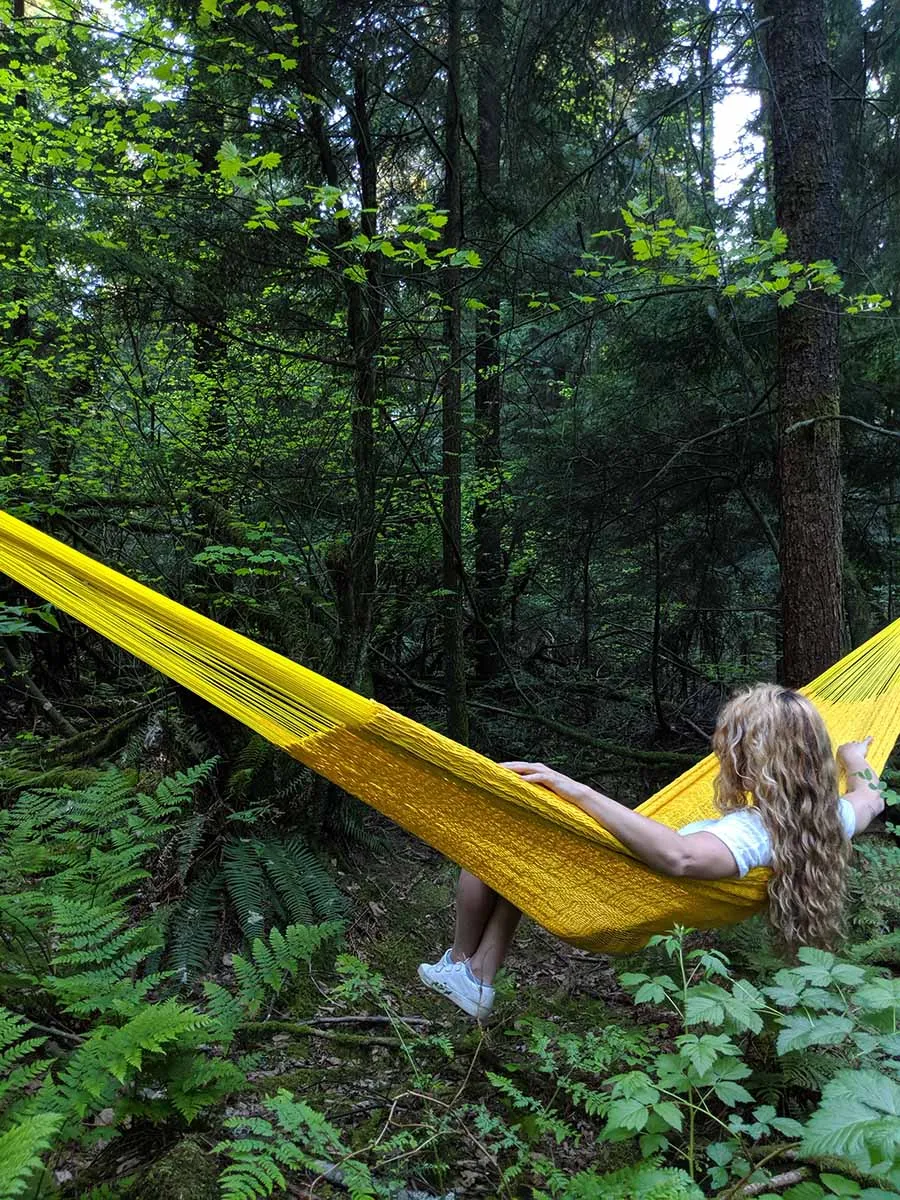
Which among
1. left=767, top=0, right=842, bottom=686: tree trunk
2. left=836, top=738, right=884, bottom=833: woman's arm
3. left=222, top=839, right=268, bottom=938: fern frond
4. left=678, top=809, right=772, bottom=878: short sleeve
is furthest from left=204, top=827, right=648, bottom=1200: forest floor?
left=767, top=0, right=842, bottom=686: tree trunk

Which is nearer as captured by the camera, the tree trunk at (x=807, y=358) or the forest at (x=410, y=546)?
the forest at (x=410, y=546)

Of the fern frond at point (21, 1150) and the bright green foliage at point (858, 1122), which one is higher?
the bright green foliage at point (858, 1122)

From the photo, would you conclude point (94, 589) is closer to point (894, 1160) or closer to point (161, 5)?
point (894, 1160)

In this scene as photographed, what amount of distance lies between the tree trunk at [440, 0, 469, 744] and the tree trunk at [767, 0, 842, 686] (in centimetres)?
121

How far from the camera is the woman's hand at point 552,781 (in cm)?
Result: 130

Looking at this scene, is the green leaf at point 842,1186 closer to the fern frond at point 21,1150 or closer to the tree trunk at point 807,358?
the fern frond at point 21,1150

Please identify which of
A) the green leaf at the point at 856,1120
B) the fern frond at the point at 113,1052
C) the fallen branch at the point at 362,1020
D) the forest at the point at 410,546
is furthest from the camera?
the fallen branch at the point at 362,1020

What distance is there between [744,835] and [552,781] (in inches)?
15.3

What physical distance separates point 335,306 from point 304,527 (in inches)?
48.4

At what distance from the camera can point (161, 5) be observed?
278 cm

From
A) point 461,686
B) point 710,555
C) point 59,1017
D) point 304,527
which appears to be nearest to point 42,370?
point 304,527

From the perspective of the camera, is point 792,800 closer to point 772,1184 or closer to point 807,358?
point 772,1184

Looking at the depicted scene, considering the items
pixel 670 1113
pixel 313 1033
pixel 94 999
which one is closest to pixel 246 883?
pixel 313 1033

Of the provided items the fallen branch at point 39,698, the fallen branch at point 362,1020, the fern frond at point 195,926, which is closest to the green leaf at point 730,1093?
the fallen branch at point 362,1020
